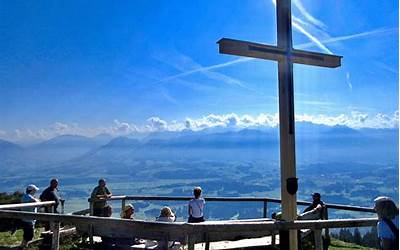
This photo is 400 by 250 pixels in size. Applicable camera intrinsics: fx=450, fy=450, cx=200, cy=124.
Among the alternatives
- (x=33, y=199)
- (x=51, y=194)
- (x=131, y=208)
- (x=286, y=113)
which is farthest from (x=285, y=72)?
(x=51, y=194)

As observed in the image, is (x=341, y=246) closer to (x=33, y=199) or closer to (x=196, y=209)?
(x=196, y=209)

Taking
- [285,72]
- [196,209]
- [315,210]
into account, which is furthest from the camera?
[196,209]

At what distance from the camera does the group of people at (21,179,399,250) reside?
3.89 metres

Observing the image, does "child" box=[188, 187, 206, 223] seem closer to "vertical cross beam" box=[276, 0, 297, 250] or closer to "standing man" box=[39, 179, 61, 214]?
"standing man" box=[39, 179, 61, 214]

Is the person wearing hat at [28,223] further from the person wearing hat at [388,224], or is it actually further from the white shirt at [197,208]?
the person wearing hat at [388,224]

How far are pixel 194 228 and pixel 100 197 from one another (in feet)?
19.5

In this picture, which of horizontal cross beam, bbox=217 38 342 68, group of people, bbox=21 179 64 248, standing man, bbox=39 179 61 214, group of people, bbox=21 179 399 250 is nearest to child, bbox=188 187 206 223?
group of people, bbox=21 179 399 250

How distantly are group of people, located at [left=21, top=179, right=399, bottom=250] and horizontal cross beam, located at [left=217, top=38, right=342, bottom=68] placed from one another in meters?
2.28

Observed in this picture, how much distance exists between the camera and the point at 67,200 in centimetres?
1094

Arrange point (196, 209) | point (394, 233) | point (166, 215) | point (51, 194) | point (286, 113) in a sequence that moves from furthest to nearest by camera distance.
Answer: point (51, 194)
point (196, 209)
point (166, 215)
point (286, 113)
point (394, 233)

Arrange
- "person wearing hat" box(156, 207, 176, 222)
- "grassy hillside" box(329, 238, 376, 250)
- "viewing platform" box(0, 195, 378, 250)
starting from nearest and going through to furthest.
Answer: "viewing platform" box(0, 195, 378, 250)
"person wearing hat" box(156, 207, 176, 222)
"grassy hillside" box(329, 238, 376, 250)

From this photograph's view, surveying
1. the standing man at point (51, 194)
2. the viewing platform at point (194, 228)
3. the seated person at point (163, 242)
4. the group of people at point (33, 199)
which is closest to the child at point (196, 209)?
the viewing platform at point (194, 228)

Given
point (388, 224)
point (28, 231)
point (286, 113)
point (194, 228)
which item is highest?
point (286, 113)

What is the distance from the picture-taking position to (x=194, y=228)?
4.42 meters
